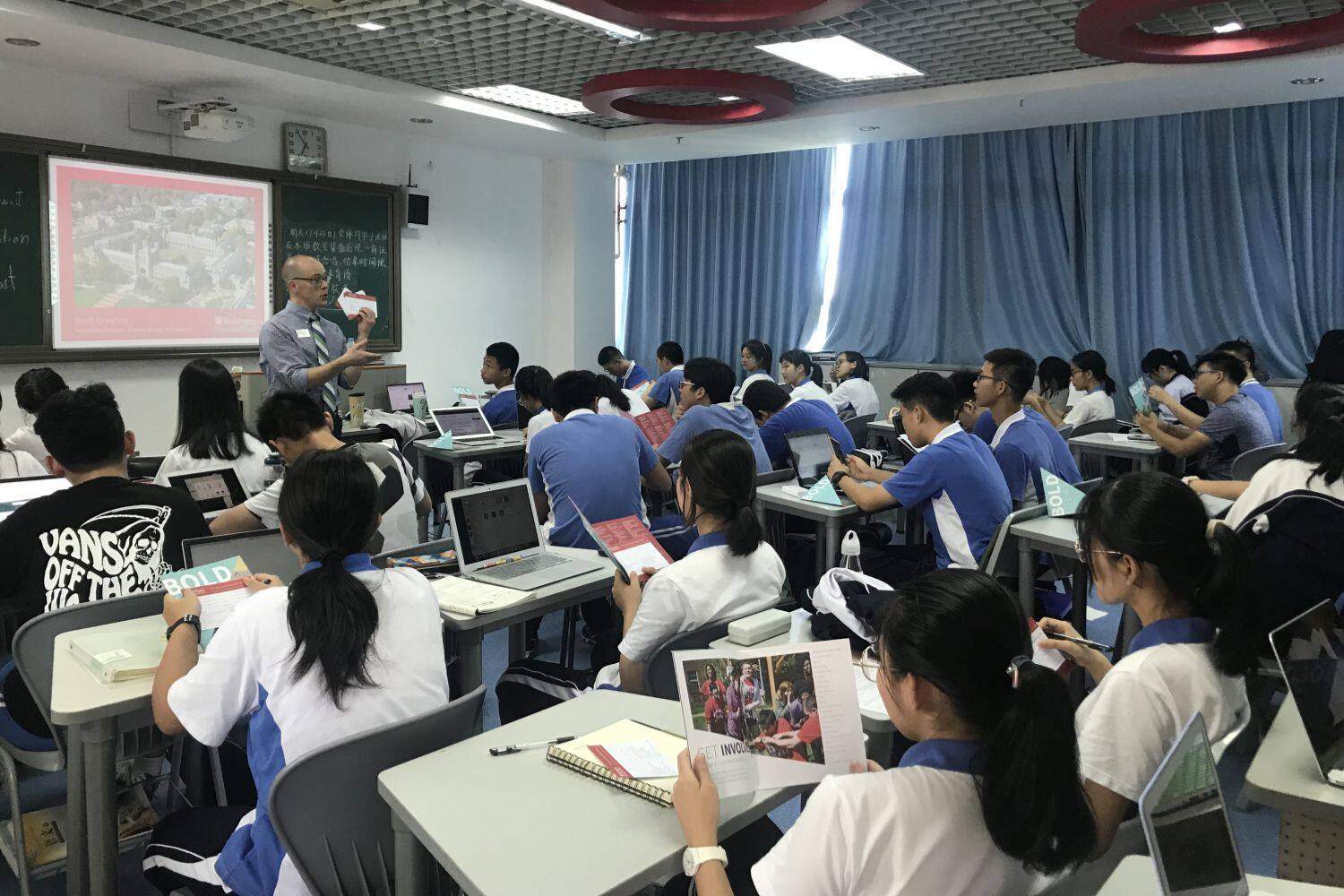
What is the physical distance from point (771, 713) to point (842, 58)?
211 inches

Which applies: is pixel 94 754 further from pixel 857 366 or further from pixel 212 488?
pixel 857 366

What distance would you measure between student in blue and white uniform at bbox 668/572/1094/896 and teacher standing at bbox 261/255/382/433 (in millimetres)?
3687

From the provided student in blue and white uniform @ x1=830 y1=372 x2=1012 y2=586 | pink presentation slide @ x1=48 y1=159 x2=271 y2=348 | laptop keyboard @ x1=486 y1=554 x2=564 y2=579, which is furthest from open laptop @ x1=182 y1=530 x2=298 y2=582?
pink presentation slide @ x1=48 y1=159 x2=271 y2=348

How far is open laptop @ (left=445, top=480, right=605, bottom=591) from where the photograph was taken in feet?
9.69

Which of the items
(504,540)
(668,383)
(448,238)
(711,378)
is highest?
(448,238)

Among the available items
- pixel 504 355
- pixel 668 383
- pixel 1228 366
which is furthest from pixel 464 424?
pixel 1228 366

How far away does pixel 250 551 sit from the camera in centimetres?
253

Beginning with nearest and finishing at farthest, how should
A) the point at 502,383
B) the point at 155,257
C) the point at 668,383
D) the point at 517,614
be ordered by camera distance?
the point at 517,614, the point at 155,257, the point at 502,383, the point at 668,383

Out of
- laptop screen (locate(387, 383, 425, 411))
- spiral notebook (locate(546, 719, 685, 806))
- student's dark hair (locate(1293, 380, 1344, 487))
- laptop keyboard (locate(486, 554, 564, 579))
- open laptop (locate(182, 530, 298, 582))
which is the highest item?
student's dark hair (locate(1293, 380, 1344, 487))

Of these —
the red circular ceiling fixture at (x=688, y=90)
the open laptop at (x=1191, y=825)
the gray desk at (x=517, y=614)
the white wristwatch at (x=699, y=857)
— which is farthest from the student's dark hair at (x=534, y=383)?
the open laptop at (x=1191, y=825)

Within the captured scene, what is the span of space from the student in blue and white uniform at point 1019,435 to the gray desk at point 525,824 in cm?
275

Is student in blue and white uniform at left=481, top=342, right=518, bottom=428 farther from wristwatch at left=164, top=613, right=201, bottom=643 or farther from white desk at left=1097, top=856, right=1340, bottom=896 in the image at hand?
white desk at left=1097, top=856, right=1340, bottom=896

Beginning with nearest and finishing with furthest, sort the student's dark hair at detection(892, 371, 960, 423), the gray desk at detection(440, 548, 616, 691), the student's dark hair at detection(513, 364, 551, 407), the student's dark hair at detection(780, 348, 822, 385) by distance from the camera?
the gray desk at detection(440, 548, 616, 691)
the student's dark hair at detection(892, 371, 960, 423)
the student's dark hair at detection(513, 364, 551, 407)
the student's dark hair at detection(780, 348, 822, 385)

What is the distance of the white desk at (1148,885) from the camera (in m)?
Result: 1.33
